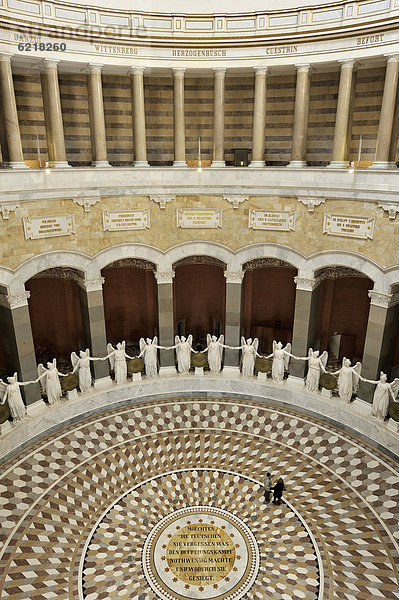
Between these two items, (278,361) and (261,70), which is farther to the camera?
(278,361)

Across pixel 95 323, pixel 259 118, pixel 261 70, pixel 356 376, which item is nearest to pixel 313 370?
→ pixel 356 376

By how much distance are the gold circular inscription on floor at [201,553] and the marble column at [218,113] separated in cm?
1142

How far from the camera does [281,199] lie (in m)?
14.5

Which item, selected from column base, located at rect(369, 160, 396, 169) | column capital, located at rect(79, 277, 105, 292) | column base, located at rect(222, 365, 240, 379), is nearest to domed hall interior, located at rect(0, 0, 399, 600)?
column base, located at rect(369, 160, 396, 169)

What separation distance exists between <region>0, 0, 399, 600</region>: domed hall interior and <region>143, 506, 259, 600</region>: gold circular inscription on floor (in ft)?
0.15

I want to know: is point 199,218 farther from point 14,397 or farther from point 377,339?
point 14,397

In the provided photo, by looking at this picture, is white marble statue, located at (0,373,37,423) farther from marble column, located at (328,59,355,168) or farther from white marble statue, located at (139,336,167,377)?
marble column, located at (328,59,355,168)

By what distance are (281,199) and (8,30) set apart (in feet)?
30.9

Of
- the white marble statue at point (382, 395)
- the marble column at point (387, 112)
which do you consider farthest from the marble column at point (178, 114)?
the white marble statue at point (382, 395)

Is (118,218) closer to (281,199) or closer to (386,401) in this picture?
(281,199)

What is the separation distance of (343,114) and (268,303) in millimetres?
7581

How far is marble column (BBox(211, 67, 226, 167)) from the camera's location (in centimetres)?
1476

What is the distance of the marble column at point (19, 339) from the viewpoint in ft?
43.3

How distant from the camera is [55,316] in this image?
17.1 m
